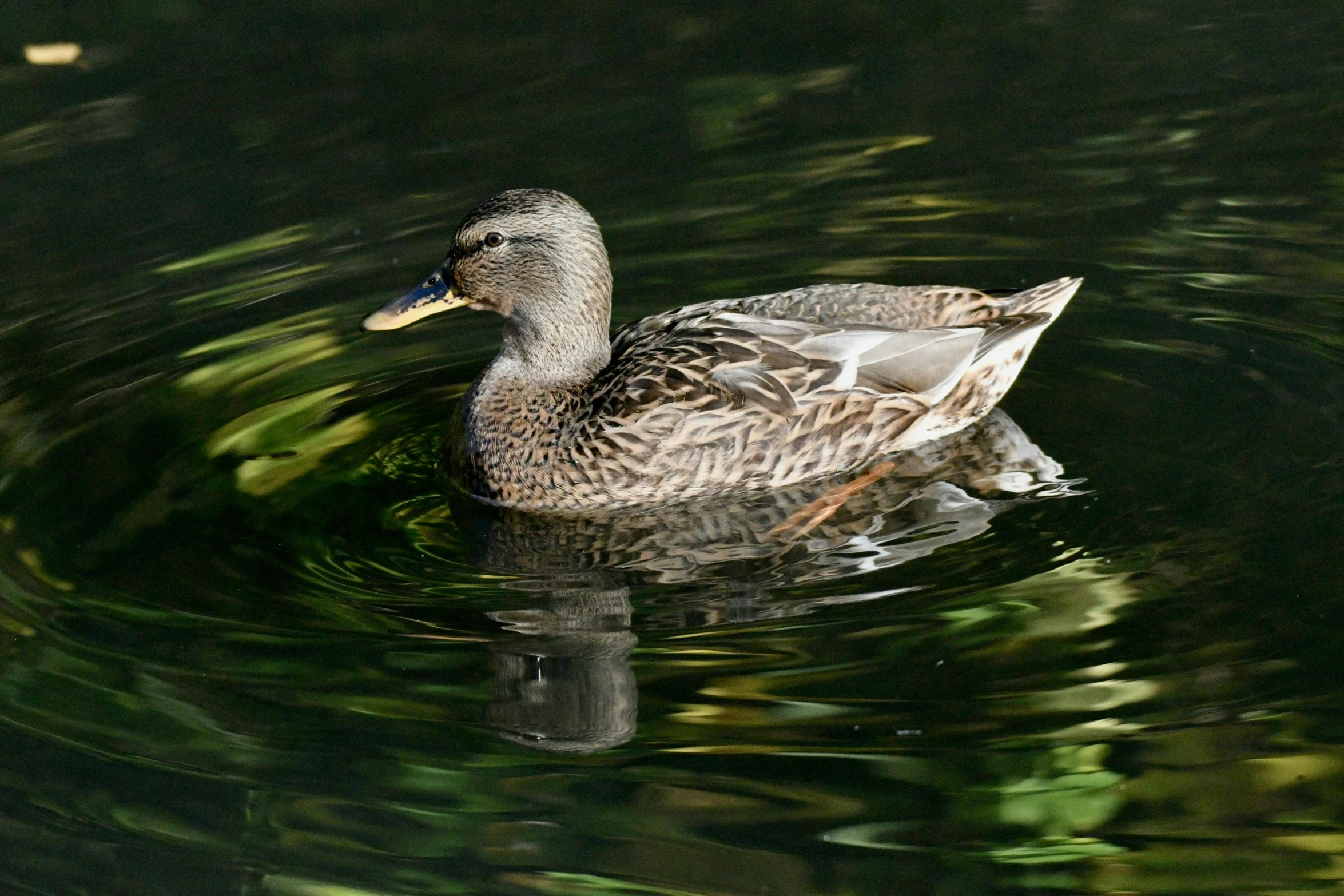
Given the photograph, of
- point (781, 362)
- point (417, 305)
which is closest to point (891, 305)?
point (781, 362)

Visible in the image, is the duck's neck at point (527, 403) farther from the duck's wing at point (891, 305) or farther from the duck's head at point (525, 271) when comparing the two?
the duck's wing at point (891, 305)

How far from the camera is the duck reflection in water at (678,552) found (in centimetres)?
616

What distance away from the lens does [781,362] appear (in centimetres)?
795

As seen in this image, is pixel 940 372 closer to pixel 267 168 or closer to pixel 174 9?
pixel 267 168

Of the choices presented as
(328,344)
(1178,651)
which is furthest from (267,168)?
(1178,651)

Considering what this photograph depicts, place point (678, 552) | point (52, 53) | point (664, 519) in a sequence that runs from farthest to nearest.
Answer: point (52, 53), point (664, 519), point (678, 552)

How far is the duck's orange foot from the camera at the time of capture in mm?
7477

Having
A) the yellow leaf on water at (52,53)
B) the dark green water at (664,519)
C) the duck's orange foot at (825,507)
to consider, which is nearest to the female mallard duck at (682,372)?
the duck's orange foot at (825,507)

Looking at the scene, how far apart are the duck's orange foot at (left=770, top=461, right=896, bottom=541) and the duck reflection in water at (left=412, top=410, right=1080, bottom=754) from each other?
1 cm

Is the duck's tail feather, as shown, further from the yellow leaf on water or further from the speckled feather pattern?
the yellow leaf on water

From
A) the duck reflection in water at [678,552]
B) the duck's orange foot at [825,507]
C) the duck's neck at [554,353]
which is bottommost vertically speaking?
the duck's orange foot at [825,507]

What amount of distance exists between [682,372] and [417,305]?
120 cm

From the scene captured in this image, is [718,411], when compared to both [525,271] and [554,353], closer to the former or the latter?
[554,353]

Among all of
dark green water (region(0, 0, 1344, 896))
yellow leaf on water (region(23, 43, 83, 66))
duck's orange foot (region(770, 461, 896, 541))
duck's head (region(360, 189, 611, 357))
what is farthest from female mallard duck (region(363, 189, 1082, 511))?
yellow leaf on water (region(23, 43, 83, 66))
